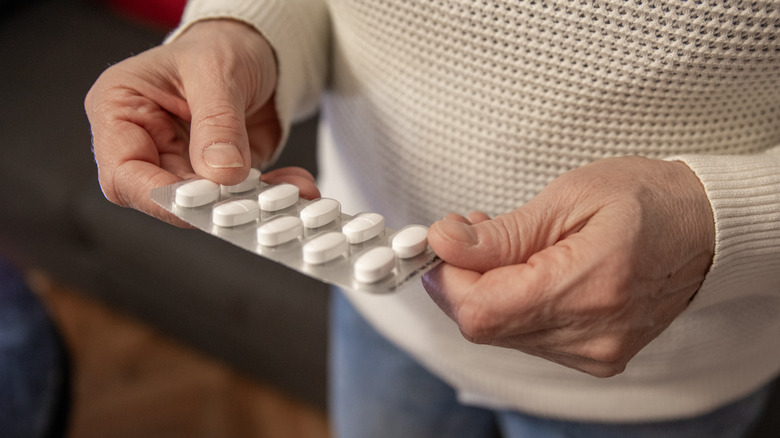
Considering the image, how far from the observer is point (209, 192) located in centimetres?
31

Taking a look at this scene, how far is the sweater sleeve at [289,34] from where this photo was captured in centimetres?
39

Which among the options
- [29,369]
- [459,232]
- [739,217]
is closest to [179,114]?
[459,232]

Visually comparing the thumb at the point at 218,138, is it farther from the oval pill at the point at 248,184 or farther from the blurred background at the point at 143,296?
the blurred background at the point at 143,296

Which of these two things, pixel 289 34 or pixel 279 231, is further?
pixel 289 34

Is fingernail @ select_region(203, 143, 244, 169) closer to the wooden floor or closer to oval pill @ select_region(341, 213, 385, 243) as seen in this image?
oval pill @ select_region(341, 213, 385, 243)

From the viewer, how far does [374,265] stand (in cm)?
29

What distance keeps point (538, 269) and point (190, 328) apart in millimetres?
913

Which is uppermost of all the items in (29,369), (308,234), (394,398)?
(308,234)

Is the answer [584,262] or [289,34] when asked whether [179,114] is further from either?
[584,262]

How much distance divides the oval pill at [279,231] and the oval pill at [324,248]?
0.04 ft

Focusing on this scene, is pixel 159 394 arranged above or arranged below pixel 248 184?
below

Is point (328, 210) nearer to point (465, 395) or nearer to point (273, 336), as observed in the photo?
point (465, 395)

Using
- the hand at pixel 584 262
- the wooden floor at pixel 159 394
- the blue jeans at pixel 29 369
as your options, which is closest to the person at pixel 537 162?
the hand at pixel 584 262

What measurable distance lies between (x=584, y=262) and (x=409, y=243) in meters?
0.08
